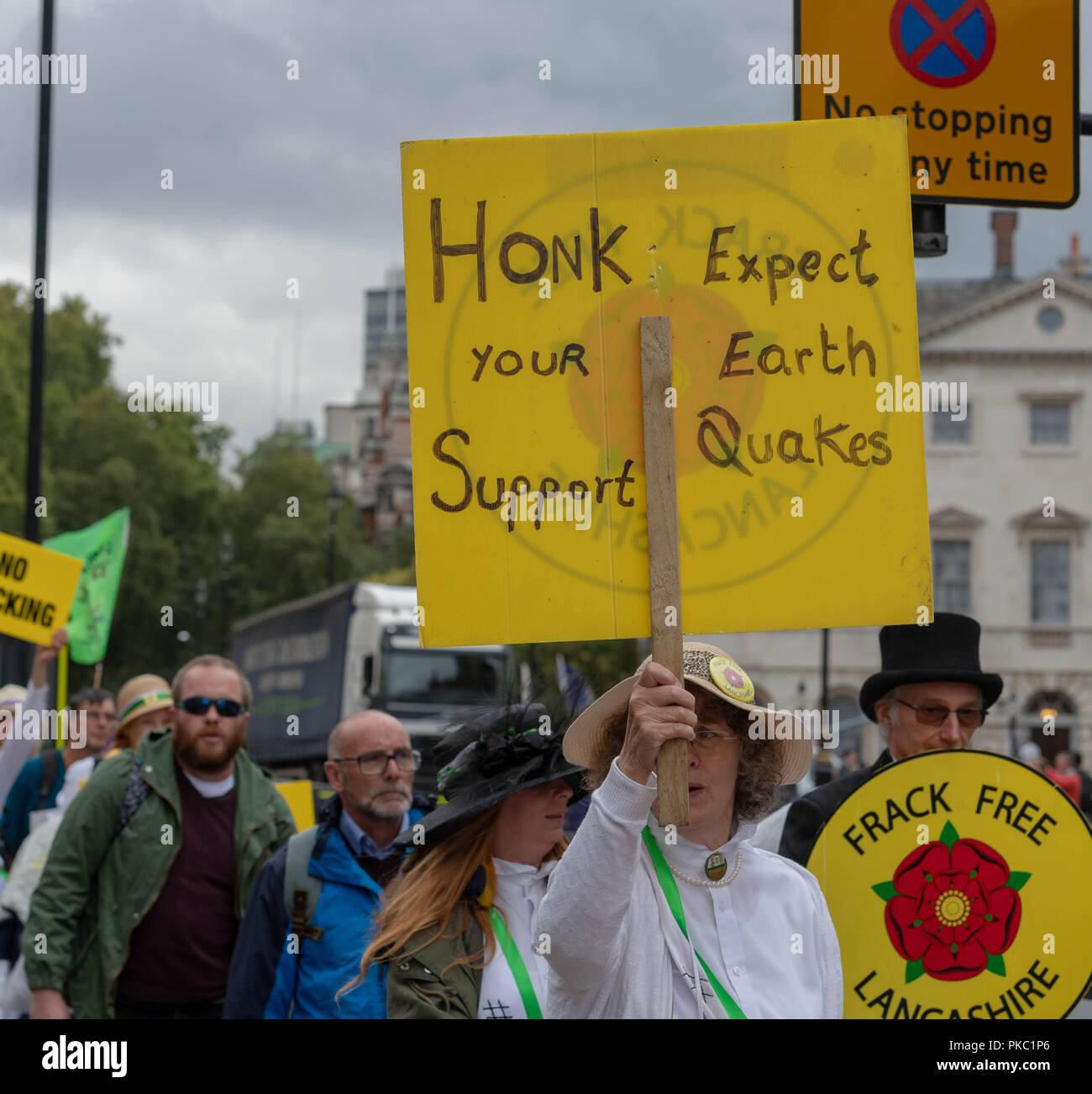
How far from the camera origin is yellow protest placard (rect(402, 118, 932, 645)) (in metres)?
2.72

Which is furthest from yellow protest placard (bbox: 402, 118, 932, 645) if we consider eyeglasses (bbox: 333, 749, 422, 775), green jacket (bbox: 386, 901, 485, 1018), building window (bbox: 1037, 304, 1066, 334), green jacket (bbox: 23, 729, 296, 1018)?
building window (bbox: 1037, 304, 1066, 334)

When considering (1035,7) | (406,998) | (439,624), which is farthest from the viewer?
(1035,7)

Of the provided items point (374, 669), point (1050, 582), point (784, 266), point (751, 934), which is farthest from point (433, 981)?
point (1050, 582)

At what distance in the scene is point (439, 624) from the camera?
268cm

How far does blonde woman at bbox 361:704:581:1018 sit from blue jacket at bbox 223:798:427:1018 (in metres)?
0.83

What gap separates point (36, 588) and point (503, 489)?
547cm

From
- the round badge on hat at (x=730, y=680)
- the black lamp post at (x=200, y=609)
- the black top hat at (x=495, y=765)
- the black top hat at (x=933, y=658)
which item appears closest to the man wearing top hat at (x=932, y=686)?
the black top hat at (x=933, y=658)

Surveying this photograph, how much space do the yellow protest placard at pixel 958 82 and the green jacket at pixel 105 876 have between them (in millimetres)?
3041

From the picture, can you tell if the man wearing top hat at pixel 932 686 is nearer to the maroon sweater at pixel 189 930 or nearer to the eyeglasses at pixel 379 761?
the eyeglasses at pixel 379 761

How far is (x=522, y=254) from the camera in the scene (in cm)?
281

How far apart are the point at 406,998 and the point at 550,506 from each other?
1.14 meters

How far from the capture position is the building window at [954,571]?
173 feet
